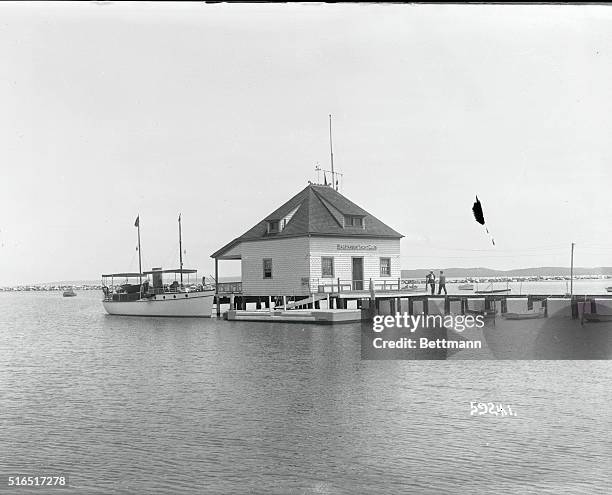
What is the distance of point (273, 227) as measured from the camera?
1080 inches

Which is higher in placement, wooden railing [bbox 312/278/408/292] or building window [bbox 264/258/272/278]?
building window [bbox 264/258/272/278]

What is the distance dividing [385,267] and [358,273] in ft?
3.55

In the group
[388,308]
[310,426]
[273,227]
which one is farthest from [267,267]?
[310,426]

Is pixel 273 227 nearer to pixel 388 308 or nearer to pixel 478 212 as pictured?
pixel 388 308

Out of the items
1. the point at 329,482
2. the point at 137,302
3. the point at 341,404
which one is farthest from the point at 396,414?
the point at 137,302

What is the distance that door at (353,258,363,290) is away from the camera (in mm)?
25953

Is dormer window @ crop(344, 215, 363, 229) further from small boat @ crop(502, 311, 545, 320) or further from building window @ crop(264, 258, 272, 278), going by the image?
small boat @ crop(502, 311, 545, 320)

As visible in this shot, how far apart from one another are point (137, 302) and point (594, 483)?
125 ft

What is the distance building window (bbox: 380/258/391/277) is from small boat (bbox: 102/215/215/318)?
14.7 metres

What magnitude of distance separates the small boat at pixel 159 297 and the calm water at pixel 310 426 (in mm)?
18246

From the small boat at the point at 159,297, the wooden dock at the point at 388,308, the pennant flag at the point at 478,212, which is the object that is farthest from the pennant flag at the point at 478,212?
the small boat at the point at 159,297

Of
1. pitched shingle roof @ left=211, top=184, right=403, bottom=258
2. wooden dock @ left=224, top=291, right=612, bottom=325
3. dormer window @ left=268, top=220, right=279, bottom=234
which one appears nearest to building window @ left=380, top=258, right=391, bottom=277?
wooden dock @ left=224, top=291, right=612, bottom=325

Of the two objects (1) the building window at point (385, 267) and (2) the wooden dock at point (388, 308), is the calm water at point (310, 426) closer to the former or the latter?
(1) the building window at point (385, 267)

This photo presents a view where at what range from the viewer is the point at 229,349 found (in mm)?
23656
